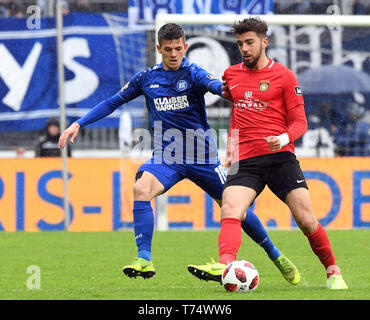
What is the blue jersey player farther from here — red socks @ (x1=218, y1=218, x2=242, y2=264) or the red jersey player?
red socks @ (x1=218, y1=218, x2=242, y2=264)

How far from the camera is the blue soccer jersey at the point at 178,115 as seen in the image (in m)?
8.11

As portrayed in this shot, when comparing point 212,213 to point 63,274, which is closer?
point 63,274

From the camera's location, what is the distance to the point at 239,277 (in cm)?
680

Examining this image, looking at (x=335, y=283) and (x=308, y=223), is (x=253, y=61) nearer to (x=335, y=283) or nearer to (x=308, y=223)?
(x=308, y=223)

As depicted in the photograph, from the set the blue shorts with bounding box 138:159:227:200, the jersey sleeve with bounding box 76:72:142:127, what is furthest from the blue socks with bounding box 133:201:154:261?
the jersey sleeve with bounding box 76:72:142:127

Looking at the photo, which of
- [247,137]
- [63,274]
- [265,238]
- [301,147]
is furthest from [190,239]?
[247,137]

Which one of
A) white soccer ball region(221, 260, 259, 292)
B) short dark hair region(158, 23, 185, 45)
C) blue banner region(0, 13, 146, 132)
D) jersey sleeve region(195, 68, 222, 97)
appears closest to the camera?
white soccer ball region(221, 260, 259, 292)

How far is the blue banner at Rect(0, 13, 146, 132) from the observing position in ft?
51.7

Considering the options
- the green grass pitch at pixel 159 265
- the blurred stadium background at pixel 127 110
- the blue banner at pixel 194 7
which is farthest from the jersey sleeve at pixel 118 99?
the blue banner at pixel 194 7

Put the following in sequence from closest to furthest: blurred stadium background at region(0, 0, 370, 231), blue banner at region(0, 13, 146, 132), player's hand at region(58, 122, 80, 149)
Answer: player's hand at region(58, 122, 80, 149)
blurred stadium background at region(0, 0, 370, 231)
blue banner at region(0, 13, 146, 132)

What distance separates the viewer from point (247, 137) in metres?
7.19

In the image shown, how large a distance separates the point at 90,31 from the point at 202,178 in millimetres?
8218

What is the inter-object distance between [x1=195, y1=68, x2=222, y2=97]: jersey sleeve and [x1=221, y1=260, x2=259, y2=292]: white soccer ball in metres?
1.51
